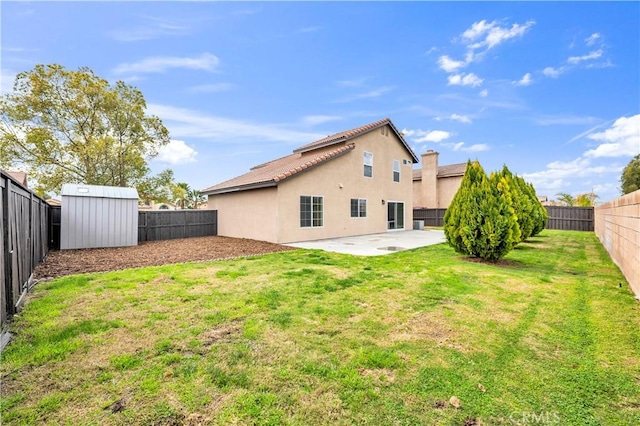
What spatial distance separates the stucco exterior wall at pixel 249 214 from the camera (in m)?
12.6

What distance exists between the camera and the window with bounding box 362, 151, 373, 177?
16.3 m

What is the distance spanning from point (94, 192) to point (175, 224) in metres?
3.92

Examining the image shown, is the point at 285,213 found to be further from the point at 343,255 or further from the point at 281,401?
the point at 281,401

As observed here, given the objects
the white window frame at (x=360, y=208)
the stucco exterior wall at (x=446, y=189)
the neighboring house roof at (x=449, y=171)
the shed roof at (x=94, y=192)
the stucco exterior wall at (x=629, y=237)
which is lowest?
the stucco exterior wall at (x=629, y=237)

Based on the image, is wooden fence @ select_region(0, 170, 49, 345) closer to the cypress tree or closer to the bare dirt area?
the bare dirt area

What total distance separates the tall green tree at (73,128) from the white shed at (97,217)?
11.5 meters

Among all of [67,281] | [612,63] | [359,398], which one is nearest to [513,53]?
[612,63]

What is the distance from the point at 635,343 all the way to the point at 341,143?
536 inches

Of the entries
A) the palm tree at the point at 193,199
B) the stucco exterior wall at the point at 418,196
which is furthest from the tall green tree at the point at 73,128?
the stucco exterior wall at the point at 418,196

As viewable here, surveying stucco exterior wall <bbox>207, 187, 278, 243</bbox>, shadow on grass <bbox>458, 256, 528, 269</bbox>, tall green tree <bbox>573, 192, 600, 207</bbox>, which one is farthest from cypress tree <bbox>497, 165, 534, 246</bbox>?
tall green tree <bbox>573, 192, 600, 207</bbox>

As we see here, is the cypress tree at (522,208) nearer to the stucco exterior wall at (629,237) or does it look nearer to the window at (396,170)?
the stucco exterior wall at (629,237)

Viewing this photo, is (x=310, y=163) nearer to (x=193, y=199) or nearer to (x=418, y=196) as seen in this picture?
(x=418, y=196)

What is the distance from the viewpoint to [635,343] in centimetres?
332

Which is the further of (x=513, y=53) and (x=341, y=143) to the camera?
(x=341, y=143)
